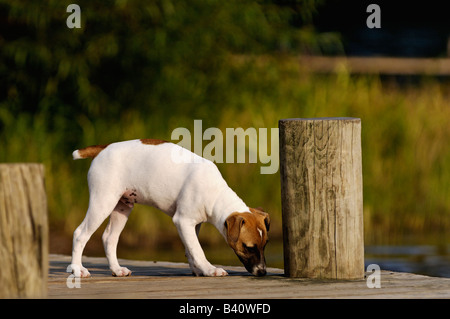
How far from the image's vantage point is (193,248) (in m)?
5.26

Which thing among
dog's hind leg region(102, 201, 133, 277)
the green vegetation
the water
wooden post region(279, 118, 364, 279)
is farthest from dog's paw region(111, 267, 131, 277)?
the green vegetation

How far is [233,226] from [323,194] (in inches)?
20.0

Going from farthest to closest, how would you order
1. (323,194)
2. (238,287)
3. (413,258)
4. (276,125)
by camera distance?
(276,125) → (413,258) → (323,194) → (238,287)

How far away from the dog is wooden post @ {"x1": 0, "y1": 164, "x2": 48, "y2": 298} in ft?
4.34

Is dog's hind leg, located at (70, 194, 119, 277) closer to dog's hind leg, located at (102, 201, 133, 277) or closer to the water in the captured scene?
dog's hind leg, located at (102, 201, 133, 277)

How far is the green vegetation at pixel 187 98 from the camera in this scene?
30.0 feet

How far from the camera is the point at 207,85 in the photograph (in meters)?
9.89

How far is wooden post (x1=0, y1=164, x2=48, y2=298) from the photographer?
3861mm

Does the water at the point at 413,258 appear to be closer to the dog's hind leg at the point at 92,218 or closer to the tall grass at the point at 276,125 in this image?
the tall grass at the point at 276,125

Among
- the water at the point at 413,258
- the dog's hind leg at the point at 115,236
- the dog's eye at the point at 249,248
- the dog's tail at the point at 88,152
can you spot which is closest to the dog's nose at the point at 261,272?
the dog's eye at the point at 249,248

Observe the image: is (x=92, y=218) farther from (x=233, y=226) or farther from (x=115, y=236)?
(x=233, y=226)

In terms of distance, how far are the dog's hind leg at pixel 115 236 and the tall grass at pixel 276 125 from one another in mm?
3121

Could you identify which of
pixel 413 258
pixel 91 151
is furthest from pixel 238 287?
pixel 413 258
